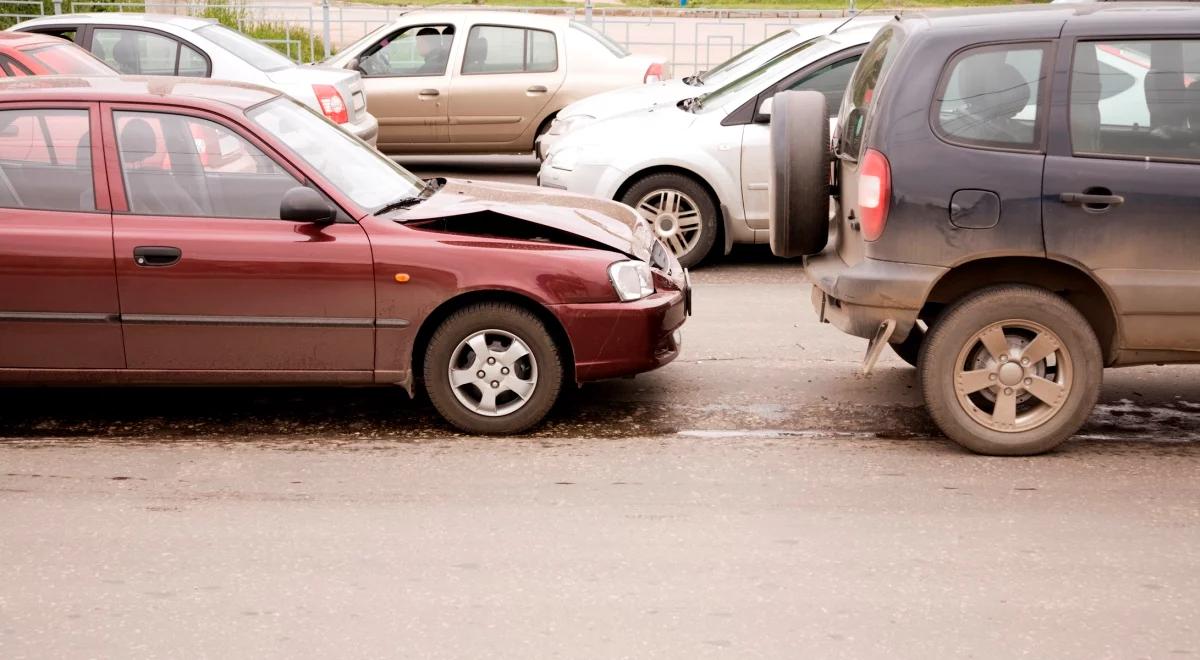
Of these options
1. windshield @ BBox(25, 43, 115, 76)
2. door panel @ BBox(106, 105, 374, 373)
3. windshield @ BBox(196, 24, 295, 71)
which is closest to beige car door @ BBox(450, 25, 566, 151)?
windshield @ BBox(196, 24, 295, 71)

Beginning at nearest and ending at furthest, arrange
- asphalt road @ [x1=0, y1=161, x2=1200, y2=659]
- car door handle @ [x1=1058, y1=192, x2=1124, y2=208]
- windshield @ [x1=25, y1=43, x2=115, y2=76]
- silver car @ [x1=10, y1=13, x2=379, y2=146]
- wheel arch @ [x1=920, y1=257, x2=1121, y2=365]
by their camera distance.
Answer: asphalt road @ [x1=0, y1=161, x2=1200, y2=659]
car door handle @ [x1=1058, y1=192, x2=1124, y2=208]
wheel arch @ [x1=920, y1=257, x2=1121, y2=365]
windshield @ [x1=25, y1=43, x2=115, y2=76]
silver car @ [x1=10, y1=13, x2=379, y2=146]

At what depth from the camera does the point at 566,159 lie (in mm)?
9852

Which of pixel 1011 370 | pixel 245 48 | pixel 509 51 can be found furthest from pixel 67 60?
pixel 1011 370

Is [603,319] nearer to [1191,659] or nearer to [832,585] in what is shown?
[832,585]

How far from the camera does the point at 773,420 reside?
6.38m

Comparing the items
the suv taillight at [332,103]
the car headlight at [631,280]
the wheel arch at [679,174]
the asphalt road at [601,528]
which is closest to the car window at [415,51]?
the suv taillight at [332,103]

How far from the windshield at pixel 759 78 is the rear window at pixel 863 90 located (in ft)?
10.5

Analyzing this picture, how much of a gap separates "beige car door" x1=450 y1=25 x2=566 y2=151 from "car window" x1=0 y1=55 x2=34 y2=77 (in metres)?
4.54

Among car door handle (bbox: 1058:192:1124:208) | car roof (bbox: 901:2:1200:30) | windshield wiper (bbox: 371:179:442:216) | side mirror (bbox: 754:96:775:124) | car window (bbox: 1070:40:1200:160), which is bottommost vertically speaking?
windshield wiper (bbox: 371:179:442:216)

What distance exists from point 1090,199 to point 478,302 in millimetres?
2565

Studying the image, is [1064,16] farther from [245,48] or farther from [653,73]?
[245,48]

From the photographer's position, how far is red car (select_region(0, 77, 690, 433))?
19.4 feet

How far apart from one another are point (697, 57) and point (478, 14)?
556 cm

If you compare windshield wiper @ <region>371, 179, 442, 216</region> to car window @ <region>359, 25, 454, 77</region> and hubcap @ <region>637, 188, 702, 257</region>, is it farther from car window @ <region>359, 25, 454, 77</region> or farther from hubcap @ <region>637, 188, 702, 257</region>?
car window @ <region>359, 25, 454, 77</region>
